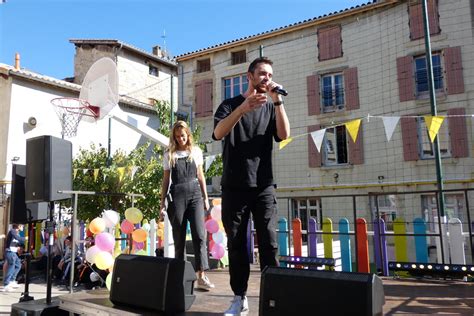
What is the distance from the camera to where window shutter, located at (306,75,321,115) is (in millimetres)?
15523

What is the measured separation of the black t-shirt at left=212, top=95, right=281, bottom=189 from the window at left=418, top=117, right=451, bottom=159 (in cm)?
1233

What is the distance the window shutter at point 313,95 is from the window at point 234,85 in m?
3.00

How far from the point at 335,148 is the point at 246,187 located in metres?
13.4

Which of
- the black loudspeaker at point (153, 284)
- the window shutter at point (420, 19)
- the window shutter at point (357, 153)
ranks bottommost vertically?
the black loudspeaker at point (153, 284)

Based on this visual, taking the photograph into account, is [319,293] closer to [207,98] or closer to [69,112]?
[69,112]

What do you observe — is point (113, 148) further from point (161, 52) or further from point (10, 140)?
point (161, 52)

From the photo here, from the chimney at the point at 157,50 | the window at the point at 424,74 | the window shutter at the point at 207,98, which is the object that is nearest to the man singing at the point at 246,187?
the window at the point at 424,74

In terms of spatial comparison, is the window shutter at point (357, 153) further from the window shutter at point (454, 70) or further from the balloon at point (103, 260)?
the balloon at point (103, 260)

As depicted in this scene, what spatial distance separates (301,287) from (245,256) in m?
0.60

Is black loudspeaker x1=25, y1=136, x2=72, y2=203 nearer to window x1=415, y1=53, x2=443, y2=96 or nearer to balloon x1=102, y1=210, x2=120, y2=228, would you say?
balloon x1=102, y1=210, x2=120, y2=228

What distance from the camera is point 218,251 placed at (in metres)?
5.21

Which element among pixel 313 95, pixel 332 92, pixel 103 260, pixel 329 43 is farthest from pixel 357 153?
pixel 103 260

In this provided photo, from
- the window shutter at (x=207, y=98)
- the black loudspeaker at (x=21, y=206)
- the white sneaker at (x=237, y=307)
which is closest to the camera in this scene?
the white sneaker at (x=237, y=307)

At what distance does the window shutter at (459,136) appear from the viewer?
1266 cm
